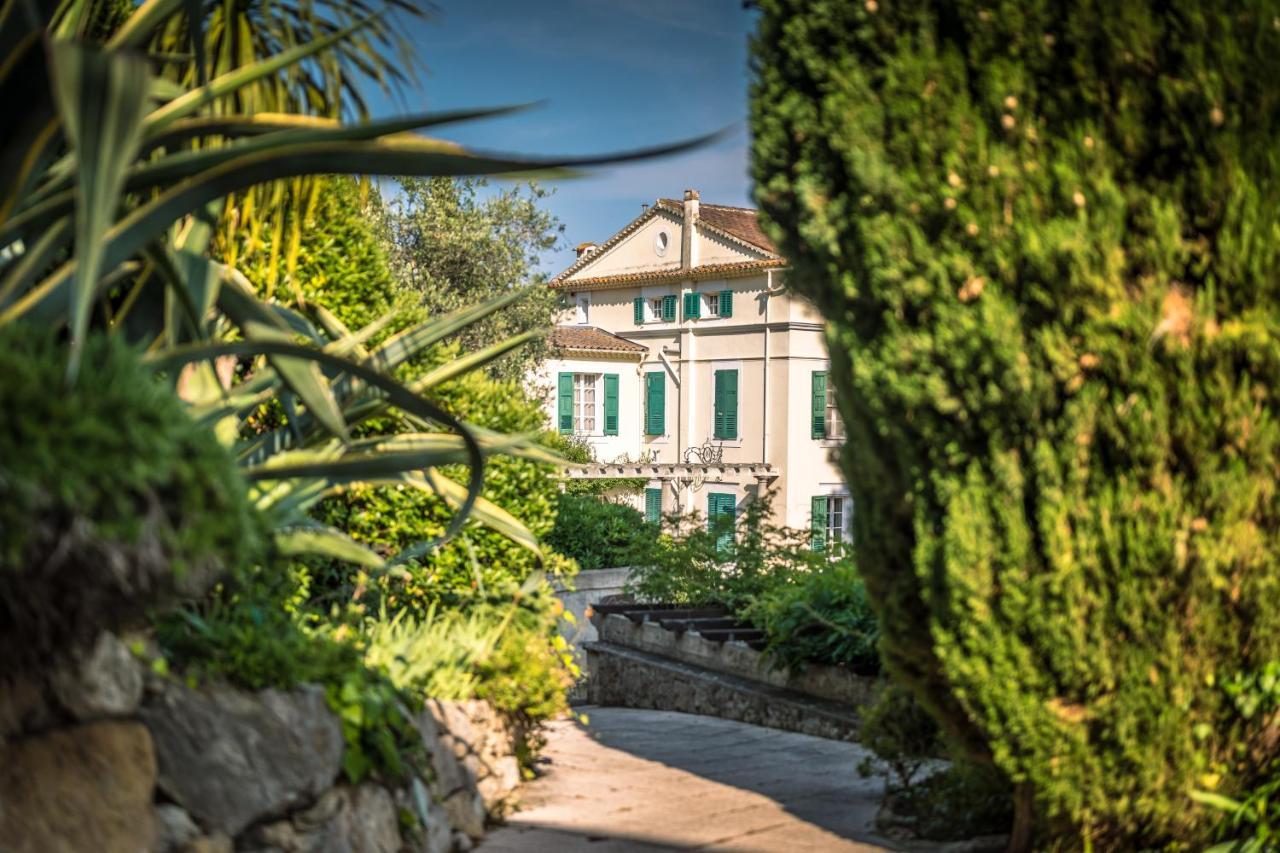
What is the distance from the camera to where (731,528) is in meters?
12.5

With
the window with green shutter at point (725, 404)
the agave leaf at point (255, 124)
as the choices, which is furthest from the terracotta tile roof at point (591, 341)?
the agave leaf at point (255, 124)

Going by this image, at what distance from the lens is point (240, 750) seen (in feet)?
14.7

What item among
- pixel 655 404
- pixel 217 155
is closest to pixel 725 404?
pixel 655 404

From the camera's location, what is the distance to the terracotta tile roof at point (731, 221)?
1328 inches

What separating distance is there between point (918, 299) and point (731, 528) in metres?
7.97

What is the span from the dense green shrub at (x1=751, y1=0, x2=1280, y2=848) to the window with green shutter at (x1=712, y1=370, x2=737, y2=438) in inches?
1127

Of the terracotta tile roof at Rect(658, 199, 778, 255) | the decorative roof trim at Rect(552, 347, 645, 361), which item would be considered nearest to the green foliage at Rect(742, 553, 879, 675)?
the decorative roof trim at Rect(552, 347, 645, 361)

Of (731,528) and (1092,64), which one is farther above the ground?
(1092,64)

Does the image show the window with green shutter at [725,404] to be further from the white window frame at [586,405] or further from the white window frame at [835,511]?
Answer: the white window frame at [586,405]

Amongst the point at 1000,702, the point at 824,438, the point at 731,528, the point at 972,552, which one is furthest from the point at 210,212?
the point at 824,438

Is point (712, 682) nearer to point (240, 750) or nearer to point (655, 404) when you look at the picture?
point (240, 750)

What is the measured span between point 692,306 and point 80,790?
31.1 m

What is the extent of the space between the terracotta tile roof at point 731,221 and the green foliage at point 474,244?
8.95 meters

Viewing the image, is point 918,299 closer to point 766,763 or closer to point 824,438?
point 766,763
